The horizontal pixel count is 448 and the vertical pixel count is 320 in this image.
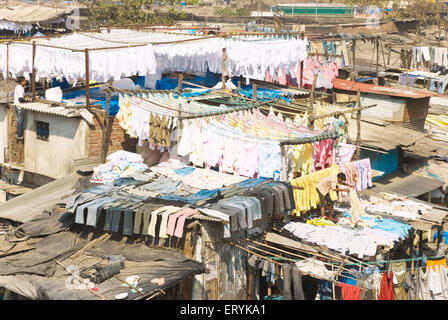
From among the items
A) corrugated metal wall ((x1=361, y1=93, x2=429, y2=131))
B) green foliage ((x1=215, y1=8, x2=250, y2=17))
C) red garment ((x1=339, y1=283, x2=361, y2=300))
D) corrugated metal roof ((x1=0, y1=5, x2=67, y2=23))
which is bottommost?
red garment ((x1=339, y1=283, x2=361, y2=300))

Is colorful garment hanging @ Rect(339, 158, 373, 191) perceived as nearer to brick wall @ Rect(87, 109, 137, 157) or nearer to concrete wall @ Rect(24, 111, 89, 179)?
brick wall @ Rect(87, 109, 137, 157)

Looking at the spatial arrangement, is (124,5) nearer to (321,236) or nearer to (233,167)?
(233,167)

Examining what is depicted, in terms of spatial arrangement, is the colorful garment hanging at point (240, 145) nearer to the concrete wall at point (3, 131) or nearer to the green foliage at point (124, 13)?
the concrete wall at point (3, 131)

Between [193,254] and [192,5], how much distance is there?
32880 millimetres

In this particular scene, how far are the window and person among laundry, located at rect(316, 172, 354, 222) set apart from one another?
310 inches

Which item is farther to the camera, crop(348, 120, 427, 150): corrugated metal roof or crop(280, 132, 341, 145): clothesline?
crop(348, 120, 427, 150): corrugated metal roof

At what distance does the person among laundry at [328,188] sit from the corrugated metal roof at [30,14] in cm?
2204

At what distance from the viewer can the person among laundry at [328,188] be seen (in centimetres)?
1470

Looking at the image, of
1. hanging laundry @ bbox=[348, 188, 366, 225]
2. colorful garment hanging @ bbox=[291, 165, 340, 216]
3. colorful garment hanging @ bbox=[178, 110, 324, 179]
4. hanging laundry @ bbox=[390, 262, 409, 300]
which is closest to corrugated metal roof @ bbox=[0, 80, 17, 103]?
colorful garment hanging @ bbox=[178, 110, 324, 179]

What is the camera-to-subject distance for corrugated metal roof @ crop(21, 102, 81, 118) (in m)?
17.0

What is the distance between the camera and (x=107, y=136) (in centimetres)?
1714

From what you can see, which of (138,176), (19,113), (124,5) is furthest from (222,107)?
(124,5)

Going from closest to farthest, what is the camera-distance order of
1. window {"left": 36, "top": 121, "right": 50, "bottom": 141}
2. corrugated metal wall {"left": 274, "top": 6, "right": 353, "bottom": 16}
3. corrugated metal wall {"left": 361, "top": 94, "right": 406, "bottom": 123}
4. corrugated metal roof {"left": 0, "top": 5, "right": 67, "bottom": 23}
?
1. window {"left": 36, "top": 121, "right": 50, "bottom": 141}
2. corrugated metal wall {"left": 361, "top": 94, "right": 406, "bottom": 123}
3. corrugated metal roof {"left": 0, "top": 5, "right": 67, "bottom": 23}
4. corrugated metal wall {"left": 274, "top": 6, "right": 353, "bottom": 16}

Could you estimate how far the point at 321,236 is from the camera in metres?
13.9
